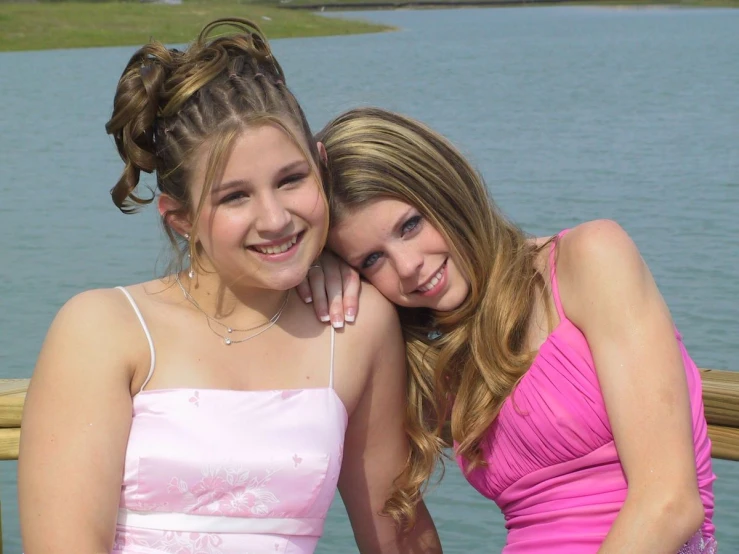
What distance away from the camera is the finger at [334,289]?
2783 mm

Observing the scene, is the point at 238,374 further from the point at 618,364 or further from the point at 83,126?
the point at 83,126

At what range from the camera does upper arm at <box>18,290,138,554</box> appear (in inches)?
94.5

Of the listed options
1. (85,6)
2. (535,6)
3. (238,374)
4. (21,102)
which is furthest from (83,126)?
(535,6)

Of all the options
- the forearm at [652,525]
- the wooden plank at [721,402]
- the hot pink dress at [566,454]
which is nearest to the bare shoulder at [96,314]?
the hot pink dress at [566,454]

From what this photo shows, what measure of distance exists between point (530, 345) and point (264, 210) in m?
0.76

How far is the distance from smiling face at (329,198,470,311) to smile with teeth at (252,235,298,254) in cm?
25

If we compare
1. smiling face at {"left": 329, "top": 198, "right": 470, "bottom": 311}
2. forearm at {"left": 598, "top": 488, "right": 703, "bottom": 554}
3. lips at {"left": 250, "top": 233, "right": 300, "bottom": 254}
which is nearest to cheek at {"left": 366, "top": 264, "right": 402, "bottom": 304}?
smiling face at {"left": 329, "top": 198, "right": 470, "bottom": 311}

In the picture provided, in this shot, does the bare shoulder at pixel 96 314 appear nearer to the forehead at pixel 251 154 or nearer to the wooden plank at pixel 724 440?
the forehead at pixel 251 154

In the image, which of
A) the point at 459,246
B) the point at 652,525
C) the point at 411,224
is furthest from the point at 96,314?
the point at 652,525

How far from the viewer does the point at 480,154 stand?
1352 centimetres

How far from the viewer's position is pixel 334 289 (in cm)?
282

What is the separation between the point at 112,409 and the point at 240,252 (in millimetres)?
447

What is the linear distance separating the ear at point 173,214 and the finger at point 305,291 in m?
0.34

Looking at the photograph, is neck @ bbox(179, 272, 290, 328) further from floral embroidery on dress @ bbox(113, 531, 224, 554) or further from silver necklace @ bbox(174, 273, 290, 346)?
floral embroidery on dress @ bbox(113, 531, 224, 554)
